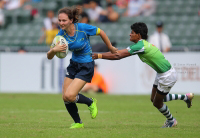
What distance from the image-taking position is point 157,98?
746 centimetres

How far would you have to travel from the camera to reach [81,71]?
7227mm

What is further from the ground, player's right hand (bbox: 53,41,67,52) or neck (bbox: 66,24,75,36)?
neck (bbox: 66,24,75,36)

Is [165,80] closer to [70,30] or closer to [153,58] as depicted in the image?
[153,58]

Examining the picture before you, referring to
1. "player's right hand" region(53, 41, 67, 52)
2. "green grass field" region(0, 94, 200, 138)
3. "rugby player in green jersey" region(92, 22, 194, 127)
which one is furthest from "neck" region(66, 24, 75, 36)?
"green grass field" region(0, 94, 200, 138)

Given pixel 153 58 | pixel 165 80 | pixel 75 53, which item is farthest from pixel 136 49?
pixel 75 53

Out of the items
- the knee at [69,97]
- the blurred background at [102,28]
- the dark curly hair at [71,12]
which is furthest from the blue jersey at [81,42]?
the blurred background at [102,28]

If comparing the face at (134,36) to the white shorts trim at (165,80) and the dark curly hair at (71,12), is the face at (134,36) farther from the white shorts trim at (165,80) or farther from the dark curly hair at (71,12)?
the dark curly hair at (71,12)

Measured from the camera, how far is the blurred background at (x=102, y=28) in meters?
15.1

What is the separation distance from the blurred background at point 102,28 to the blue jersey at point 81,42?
7388mm

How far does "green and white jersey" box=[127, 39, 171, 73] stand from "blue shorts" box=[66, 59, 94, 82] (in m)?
0.79

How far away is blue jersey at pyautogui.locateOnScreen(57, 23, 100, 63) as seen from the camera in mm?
Answer: 7094

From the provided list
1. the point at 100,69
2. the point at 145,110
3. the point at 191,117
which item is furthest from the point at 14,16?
the point at 191,117

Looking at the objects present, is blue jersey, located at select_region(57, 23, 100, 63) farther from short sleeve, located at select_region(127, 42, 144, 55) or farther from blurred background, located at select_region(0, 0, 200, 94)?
blurred background, located at select_region(0, 0, 200, 94)

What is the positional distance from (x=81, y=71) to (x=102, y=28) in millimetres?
12600
